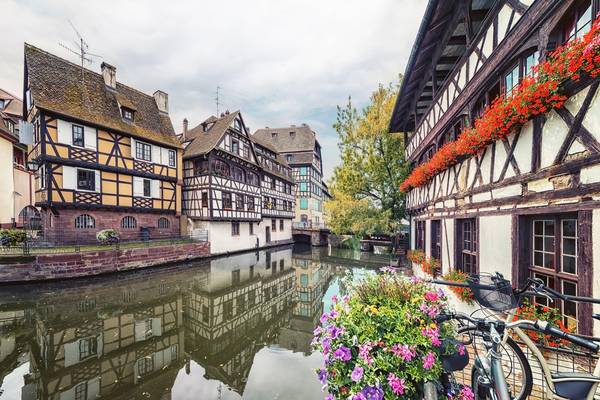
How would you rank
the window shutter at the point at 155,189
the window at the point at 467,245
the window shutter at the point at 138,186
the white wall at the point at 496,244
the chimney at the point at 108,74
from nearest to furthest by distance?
1. the white wall at the point at 496,244
2. the window at the point at 467,245
3. the window shutter at the point at 138,186
4. the chimney at the point at 108,74
5. the window shutter at the point at 155,189

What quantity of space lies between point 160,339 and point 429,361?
7583 millimetres

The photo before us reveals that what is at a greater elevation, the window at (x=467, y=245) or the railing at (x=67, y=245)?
the window at (x=467, y=245)

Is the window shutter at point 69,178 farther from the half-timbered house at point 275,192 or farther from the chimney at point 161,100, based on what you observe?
the half-timbered house at point 275,192

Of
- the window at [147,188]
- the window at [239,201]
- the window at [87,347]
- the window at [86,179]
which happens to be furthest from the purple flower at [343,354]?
the window at [239,201]

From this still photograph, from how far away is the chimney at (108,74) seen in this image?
66.9 ft

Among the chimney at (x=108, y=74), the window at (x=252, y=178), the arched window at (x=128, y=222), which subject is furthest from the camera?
the window at (x=252, y=178)

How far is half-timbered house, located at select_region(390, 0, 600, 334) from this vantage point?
11.7 ft

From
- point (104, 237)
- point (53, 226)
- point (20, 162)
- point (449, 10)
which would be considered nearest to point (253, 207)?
point (104, 237)

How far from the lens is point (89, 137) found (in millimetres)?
17453

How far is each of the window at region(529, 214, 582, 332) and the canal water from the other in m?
2.99

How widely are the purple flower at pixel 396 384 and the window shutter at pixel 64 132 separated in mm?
20981

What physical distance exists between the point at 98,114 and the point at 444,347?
893 inches

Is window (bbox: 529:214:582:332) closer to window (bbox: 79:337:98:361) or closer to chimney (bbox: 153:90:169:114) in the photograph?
window (bbox: 79:337:98:361)

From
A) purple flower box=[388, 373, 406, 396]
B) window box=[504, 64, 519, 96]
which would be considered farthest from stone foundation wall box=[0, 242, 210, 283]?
window box=[504, 64, 519, 96]
